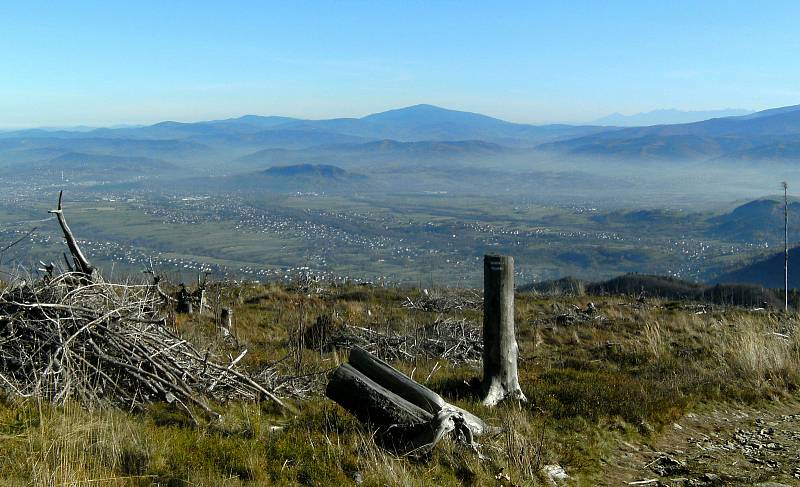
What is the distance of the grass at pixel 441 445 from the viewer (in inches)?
166

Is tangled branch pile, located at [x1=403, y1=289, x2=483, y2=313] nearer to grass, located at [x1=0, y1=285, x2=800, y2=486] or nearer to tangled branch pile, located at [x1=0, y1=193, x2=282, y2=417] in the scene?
grass, located at [x1=0, y1=285, x2=800, y2=486]

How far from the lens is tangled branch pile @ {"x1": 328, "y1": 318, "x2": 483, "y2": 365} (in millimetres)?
9547

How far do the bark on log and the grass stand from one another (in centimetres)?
23

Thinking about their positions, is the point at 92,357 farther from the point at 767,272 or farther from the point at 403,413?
the point at 767,272

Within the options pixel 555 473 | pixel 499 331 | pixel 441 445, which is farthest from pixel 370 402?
pixel 499 331

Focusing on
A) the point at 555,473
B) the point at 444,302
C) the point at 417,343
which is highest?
the point at 555,473

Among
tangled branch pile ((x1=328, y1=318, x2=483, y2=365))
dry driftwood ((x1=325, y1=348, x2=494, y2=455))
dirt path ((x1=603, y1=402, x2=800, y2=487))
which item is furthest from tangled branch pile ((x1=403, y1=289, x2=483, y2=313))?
dry driftwood ((x1=325, y1=348, x2=494, y2=455))

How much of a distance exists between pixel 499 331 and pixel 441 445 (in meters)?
2.01

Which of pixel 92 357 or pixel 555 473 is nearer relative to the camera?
pixel 555 473

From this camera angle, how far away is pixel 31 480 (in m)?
3.77

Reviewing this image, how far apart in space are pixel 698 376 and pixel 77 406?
7.16 meters

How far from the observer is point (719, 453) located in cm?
570

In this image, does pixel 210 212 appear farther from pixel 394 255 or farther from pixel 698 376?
pixel 698 376

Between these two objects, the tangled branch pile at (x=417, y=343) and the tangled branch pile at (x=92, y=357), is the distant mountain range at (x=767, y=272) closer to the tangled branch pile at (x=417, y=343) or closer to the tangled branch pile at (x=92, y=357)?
the tangled branch pile at (x=417, y=343)
